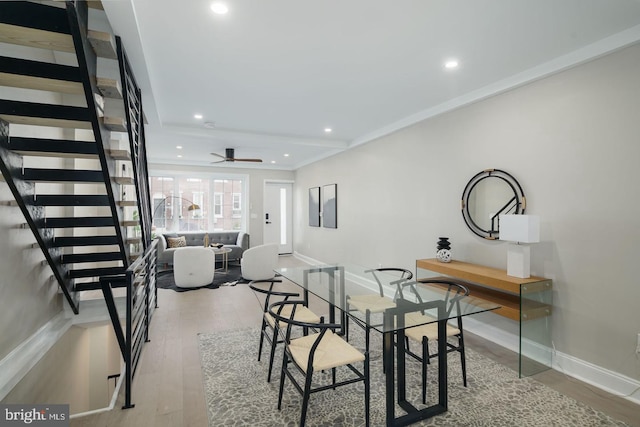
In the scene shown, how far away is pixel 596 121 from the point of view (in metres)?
2.45

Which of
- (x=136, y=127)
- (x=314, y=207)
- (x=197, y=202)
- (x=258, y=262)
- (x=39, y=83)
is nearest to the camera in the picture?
(x=39, y=83)

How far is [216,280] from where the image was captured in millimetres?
5906

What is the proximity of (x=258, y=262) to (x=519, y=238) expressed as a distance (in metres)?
4.21

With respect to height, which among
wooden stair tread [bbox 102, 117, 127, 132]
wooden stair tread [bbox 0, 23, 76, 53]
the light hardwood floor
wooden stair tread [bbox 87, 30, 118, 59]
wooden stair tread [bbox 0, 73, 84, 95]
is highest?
wooden stair tread [bbox 87, 30, 118, 59]

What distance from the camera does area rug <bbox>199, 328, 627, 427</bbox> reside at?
203cm

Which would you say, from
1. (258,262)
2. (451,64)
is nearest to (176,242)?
(258,262)

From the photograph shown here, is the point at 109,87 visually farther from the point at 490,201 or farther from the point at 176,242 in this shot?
the point at 176,242

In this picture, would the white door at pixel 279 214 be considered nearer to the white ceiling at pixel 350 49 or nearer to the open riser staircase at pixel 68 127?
the white ceiling at pixel 350 49

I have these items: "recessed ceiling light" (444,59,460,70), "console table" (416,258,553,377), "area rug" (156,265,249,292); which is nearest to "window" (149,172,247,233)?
"area rug" (156,265,249,292)

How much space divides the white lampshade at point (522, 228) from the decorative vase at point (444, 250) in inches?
31.9

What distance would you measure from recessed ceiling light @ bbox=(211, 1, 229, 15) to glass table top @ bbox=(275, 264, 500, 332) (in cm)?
206

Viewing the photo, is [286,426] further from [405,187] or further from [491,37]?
[405,187]

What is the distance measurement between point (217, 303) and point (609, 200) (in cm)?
440

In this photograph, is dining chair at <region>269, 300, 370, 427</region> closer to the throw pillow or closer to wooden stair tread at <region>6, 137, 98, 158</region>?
wooden stair tread at <region>6, 137, 98, 158</region>
